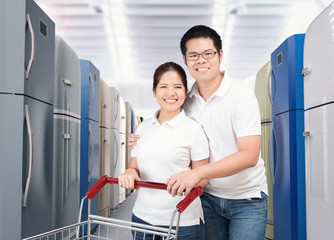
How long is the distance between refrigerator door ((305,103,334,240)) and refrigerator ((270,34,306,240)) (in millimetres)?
217

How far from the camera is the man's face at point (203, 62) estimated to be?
4.81 feet

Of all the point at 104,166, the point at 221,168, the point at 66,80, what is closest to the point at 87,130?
the point at 66,80

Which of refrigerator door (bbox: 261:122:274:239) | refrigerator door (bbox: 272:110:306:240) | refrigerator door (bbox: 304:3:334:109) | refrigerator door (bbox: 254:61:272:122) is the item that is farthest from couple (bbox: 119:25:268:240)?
refrigerator door (bbox: 254:61:272:122)

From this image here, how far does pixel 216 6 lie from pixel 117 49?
449 cm

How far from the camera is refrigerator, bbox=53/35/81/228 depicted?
2.80 m

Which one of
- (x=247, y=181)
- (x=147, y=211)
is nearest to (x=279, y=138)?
(x=247, y=181)

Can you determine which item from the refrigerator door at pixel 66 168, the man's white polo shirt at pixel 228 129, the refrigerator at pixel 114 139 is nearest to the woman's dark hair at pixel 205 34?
the man's white polo shirt at pixel 228 129

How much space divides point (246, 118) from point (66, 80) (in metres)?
2.00

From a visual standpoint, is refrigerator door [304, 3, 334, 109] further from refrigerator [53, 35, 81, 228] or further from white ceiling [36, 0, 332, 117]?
white ceiling [36, 0, 332, 117]

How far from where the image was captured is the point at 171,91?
1435 mm

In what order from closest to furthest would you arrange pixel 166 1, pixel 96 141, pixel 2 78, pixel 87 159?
pixel 2 78
pixel 87 159
pixel 96 141
pixel 166 1

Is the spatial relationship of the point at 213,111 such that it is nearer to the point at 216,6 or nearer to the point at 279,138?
the point at 279,138

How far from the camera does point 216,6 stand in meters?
9.42

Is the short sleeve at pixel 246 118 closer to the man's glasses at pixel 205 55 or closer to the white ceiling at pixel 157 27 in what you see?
the man's glasses at pixel 205 55
